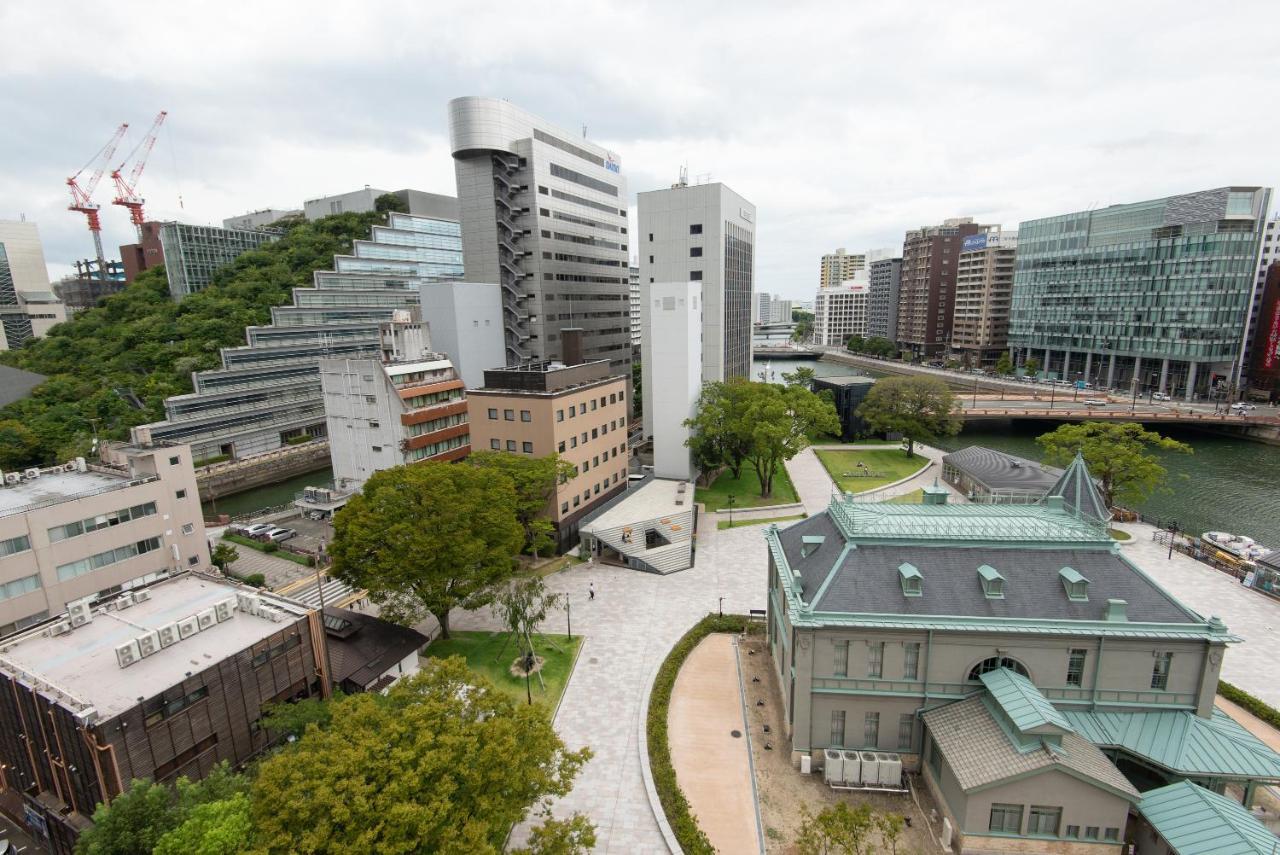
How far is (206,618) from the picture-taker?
27125 millimetres

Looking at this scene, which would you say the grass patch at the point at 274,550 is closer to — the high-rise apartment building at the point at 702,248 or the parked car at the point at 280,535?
the parked car at the point at 280,535

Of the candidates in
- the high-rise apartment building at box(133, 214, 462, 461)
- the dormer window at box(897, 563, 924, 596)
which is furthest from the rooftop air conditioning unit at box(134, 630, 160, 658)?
the high-rise apartment building at box(133, 214, 462, 461)

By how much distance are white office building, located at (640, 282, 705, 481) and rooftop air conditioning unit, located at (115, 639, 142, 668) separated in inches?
1920

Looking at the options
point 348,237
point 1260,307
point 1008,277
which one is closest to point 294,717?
point 348,237

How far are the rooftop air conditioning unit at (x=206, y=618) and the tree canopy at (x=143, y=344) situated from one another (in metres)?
65.2

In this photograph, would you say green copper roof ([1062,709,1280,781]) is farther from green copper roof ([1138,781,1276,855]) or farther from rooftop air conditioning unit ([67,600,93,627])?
rooftop air conditioning unit ([67,600,93,627])

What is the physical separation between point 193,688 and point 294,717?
3.99 meters

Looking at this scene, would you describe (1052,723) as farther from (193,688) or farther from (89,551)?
(89,551)

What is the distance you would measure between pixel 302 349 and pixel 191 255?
41141mm

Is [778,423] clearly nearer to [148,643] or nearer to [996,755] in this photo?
[996,755]

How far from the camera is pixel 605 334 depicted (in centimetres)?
10219

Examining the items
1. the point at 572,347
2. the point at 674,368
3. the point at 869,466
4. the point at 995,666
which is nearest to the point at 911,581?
the point at 995,666

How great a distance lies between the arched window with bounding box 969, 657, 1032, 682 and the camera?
84.4ft

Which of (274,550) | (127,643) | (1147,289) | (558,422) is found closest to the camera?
(127,643)
